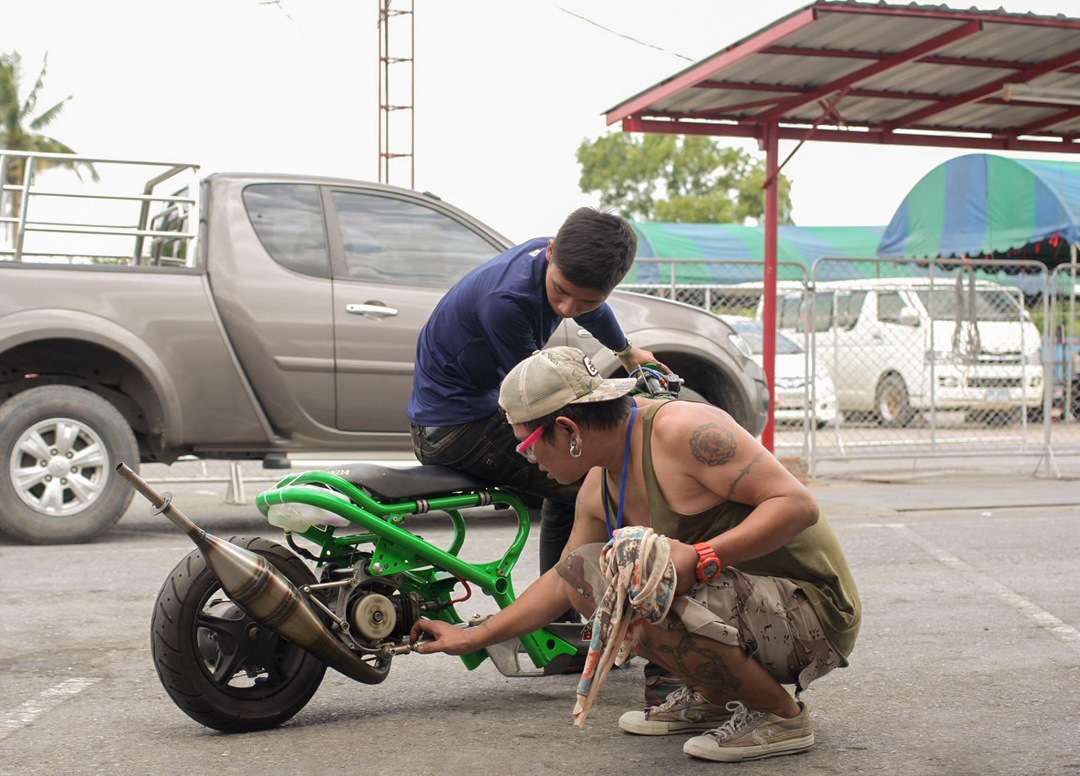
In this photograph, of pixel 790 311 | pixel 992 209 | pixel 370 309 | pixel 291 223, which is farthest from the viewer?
pixel 992 209

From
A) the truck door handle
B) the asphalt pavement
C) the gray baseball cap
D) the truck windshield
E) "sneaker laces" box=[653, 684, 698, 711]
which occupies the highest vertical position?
the truck windshield

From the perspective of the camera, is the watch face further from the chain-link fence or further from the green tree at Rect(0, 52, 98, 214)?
the green tree at Rect(0, 52, 98, 214)

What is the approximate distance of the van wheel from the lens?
11.2 metres

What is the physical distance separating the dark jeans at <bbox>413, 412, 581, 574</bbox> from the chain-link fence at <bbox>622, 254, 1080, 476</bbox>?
7.09 meters

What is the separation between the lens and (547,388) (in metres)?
3.37

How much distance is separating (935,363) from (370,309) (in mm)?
5758

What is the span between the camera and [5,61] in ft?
183

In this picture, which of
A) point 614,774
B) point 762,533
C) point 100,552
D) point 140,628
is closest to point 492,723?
point 614,774

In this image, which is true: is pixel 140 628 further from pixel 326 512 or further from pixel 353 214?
pixel 353 214

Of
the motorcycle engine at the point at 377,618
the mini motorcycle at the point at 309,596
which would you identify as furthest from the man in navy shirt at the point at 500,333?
the motorcycle engine at the point at 377,618

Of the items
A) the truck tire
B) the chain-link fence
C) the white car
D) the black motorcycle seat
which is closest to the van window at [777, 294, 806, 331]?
the white car

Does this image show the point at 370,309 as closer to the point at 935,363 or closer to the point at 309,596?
the point at 309,596

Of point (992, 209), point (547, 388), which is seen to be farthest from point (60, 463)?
point (992, 209)

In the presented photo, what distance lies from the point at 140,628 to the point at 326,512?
1.92 m
